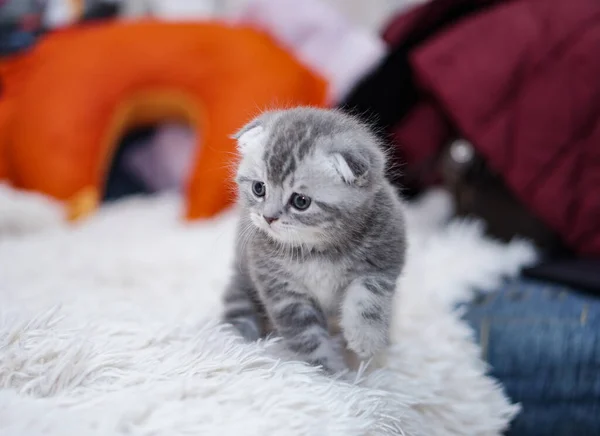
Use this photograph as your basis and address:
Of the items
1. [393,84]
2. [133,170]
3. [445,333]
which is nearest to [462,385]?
[445,333]

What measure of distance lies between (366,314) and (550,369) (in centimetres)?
39

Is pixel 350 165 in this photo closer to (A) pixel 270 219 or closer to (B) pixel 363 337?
(A) pixel 270 219

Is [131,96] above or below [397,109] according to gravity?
below

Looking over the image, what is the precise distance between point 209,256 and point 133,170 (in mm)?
764

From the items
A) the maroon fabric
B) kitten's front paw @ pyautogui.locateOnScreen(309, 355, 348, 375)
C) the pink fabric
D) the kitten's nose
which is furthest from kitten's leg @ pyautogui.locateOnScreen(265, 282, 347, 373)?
the pink fabric

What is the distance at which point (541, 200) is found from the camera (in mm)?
1256

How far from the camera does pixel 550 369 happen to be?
933 millimetres

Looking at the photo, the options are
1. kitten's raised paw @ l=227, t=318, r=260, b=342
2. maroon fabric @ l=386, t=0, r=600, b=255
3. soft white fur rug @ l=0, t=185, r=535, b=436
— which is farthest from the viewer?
maroon fabric @ l=386, t=0, r=600, b=255

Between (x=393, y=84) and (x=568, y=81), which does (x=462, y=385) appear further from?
(x=393, y=84)

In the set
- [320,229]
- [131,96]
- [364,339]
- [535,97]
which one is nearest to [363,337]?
[364,339]

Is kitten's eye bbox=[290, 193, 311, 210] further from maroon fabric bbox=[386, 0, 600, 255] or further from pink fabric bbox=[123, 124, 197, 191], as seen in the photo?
pink fabric bbox=[123, 124, 197, 191]

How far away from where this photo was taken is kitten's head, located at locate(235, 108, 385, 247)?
0.72 m

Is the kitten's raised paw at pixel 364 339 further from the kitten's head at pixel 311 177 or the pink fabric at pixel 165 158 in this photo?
the pink fabric at pixel 165 158

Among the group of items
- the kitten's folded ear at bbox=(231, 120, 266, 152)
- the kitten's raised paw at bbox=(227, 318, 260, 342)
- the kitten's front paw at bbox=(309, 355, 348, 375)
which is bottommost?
the kitten's raised paw at bbox=(227, 318, 260, 342)
